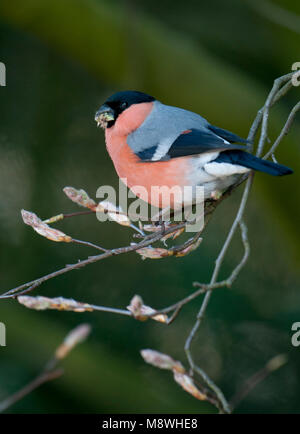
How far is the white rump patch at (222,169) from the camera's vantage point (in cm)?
107

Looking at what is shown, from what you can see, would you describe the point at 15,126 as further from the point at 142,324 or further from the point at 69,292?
the point at 142,324

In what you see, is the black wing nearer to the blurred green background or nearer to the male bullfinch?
the male bullfinch

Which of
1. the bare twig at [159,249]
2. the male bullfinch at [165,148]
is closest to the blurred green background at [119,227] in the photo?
the male bullfinch at [165,148]

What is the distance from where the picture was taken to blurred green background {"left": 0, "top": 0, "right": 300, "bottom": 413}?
2252mm

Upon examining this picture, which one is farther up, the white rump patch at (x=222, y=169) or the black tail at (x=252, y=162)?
the black tail at (x=252, y=162)

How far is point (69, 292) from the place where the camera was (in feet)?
7.93

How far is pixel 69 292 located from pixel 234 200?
0.77 metres

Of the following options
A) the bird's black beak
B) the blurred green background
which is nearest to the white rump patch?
the bird's black beak

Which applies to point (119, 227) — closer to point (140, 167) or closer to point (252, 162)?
point (140, 167)

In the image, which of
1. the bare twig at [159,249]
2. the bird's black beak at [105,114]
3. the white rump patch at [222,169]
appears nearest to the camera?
the bare twig at [159,249]

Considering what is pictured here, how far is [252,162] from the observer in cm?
102

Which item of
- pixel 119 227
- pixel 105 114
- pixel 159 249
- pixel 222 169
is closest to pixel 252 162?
pixel 222 169

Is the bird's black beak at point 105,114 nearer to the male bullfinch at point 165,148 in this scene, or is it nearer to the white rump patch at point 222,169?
the male bullfinch at point 165,148

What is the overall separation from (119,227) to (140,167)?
1227 mm
